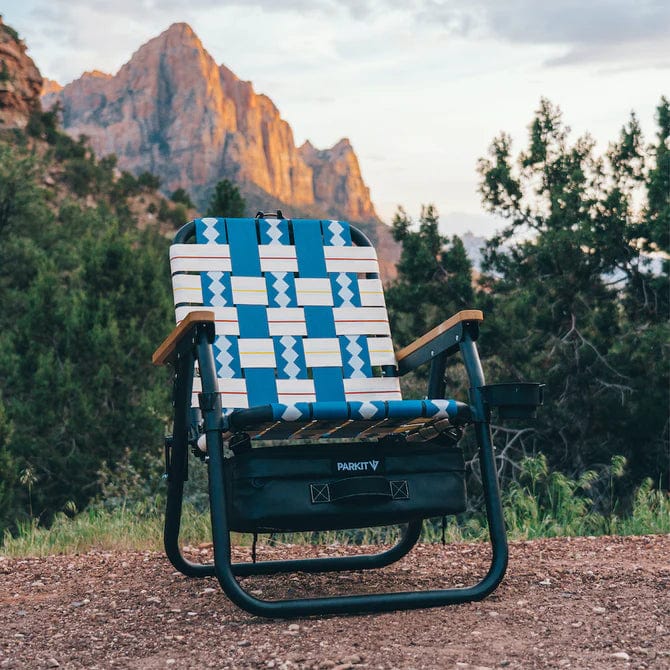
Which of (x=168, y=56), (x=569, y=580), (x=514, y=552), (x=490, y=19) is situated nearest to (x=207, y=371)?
(x=569, y=580)

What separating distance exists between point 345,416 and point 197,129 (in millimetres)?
101306

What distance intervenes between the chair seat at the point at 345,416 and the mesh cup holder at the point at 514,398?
0.09 metres

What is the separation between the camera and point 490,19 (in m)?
8.66

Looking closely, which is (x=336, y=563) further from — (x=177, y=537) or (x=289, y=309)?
(x=289, y=309)

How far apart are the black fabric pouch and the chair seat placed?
0.09m

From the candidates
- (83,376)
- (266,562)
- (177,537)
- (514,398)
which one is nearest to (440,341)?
(514,398)

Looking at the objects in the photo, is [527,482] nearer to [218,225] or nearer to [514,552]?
[514,552]

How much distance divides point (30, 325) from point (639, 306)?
877 cm

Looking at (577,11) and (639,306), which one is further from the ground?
(577,11)

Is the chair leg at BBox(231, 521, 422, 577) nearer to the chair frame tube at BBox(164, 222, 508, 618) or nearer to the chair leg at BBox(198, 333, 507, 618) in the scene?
the chair frame tube at BBox(164, 222, 508, 618)

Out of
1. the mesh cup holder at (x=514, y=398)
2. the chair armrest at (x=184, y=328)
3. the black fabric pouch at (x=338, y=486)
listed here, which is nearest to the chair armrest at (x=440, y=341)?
the mesh cup holder at (x=514, y=398)

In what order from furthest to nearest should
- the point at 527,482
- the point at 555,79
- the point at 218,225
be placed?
1. the point at 555,79
2. the point at 527,482
3. the point at 218,225

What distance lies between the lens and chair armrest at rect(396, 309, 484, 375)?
293 centimetres

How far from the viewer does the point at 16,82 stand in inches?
1303
